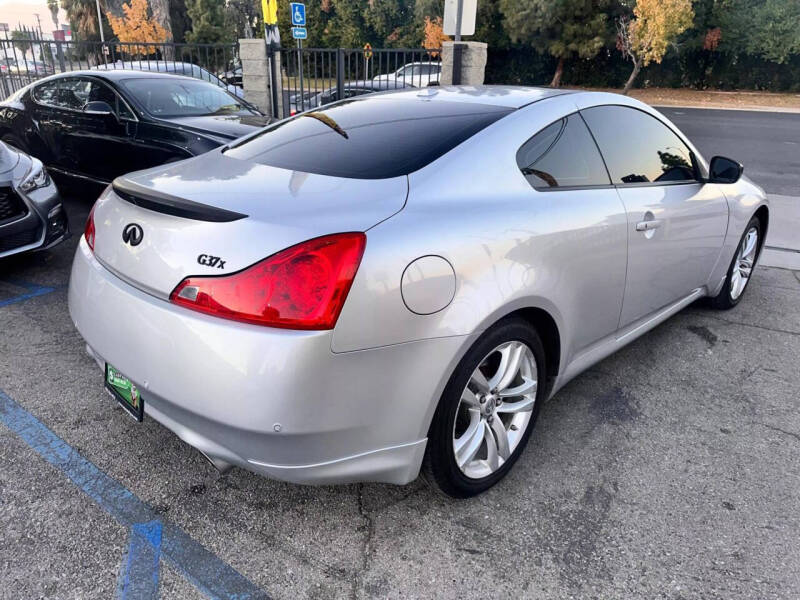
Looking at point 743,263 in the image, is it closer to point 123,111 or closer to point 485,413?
point 485,413

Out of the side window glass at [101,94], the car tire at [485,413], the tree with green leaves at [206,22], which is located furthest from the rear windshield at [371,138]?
the tree with green leaves at [206,22]

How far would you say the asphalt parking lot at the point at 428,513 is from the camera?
6.65ft

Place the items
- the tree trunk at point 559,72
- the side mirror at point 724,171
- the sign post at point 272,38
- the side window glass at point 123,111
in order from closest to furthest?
the side mirror at point 724,171 → the side window glass at point 123,111 → the sign post at point 272,38 → the tree trunk at point 559,72

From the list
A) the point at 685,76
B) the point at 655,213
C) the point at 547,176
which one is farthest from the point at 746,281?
the point at 685,76

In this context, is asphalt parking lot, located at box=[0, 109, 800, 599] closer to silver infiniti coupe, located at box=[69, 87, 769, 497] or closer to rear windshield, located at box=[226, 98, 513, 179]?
silver infiniti coupe, located at box=[69, 87, 769, 497]

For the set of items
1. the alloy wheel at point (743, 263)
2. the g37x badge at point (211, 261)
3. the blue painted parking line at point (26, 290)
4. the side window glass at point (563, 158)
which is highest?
the side window glass at point (563, 158)

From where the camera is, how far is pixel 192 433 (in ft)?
6.64

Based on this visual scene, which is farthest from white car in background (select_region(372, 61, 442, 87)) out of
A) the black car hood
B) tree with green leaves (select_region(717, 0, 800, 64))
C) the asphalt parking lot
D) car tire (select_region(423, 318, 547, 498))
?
tree with green leaves (select_region(717, 0, 800, 64))

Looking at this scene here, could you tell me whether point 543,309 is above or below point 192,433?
above

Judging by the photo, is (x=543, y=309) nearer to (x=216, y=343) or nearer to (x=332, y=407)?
(x=332, y=407)

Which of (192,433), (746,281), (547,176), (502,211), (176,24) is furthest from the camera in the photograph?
(176,24)

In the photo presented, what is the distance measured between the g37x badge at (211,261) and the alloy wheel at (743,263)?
374 cm

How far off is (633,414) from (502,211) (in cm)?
148

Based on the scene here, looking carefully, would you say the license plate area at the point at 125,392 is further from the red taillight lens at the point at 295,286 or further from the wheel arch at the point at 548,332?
the wheel arch at the point at 548,332
